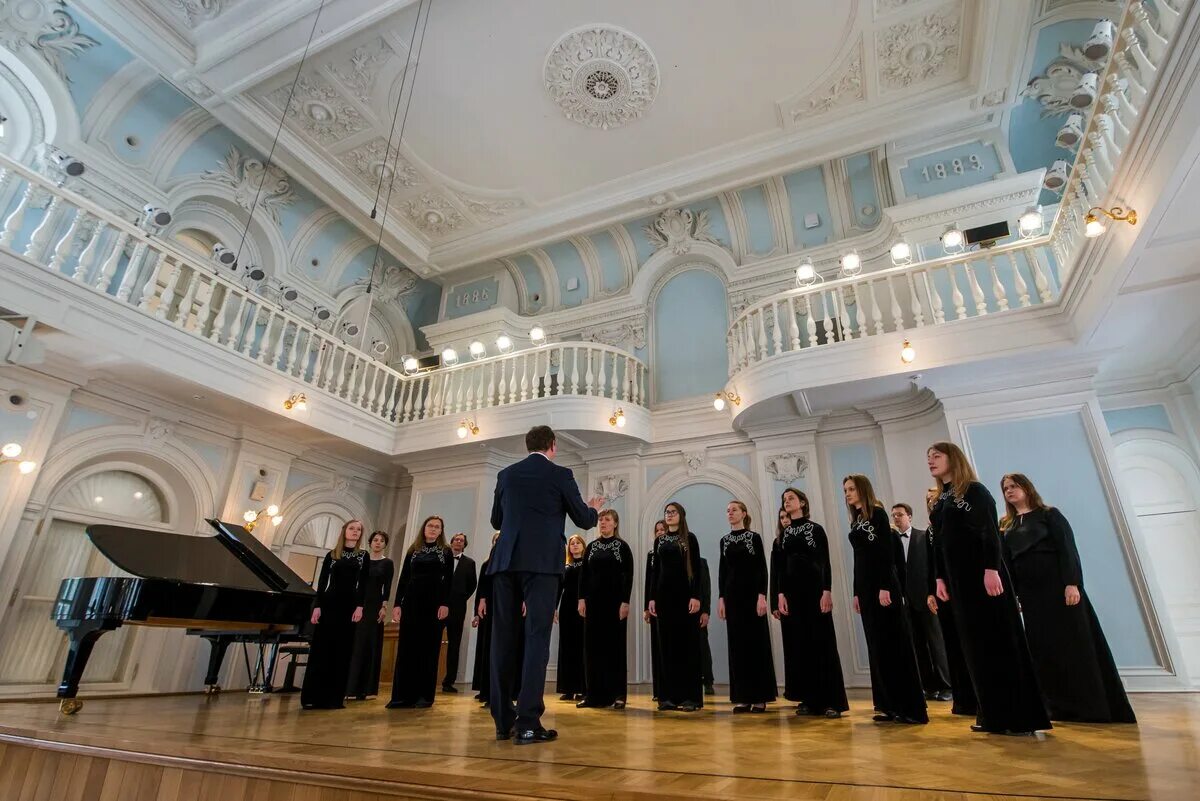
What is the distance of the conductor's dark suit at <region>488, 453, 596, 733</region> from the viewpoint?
8.86 ft

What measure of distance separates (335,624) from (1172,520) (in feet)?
24.9

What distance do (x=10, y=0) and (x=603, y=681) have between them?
28.6 feet

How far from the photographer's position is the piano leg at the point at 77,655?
3693mm

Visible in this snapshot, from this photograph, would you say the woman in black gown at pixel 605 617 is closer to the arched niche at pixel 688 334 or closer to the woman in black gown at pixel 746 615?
the woman in black gown at pixel 746 615

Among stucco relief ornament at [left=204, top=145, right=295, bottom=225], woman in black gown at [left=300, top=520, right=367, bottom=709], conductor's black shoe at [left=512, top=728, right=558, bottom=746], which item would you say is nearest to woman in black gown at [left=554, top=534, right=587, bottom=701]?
woman in black gown at [left=300, top=520, right=367, bottom=709]

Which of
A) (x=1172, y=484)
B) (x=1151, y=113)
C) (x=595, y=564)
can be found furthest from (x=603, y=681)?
(x=1172, y=484)

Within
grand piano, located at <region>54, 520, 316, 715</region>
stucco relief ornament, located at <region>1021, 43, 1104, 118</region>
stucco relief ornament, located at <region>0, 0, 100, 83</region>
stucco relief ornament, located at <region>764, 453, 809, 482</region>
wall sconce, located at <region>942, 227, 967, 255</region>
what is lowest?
grand piano, located at <region>54, 520, 316, 715</region>

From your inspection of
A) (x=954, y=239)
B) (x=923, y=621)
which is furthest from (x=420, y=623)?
(x=954, y=239)

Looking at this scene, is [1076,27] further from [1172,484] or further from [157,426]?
[157,426]

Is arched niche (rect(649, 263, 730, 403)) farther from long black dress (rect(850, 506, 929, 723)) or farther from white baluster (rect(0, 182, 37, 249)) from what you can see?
white baluster (rect(0, 182, 37, 249))

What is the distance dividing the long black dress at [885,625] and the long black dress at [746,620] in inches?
31.7

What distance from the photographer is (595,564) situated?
471 cm

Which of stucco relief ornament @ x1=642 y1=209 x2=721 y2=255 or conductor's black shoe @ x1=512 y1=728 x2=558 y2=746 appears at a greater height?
stucco relief ornament @ x1=642 y1=209 x2=721 y2=255

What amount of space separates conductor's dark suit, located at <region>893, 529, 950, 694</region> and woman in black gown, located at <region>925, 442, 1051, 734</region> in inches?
72.8
